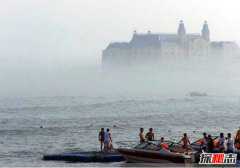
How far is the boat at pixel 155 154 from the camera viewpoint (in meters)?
38.6

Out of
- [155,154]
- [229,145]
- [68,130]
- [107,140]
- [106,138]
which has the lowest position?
[155,154]

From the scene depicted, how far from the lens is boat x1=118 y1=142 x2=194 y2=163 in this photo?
38616 mm

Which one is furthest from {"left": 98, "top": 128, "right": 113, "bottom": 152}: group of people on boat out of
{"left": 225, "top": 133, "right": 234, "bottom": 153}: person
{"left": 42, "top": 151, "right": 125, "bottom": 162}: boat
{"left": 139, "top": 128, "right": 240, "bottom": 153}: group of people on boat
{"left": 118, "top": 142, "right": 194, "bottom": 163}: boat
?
{"left": 225, "top": 133, "right": 234, "bottom": 153}: person

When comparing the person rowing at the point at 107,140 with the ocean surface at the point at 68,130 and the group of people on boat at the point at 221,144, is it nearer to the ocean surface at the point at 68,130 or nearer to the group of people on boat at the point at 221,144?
the ocean surface at the point at 68,130

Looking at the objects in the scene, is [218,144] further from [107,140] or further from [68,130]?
[68,130]

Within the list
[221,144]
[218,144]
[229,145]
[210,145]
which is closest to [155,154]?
[210,145]

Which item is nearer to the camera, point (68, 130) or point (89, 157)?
point (89, 157)

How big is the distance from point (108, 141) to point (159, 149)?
451 cm

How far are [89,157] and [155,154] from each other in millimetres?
4856

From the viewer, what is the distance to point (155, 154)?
39.3 metres

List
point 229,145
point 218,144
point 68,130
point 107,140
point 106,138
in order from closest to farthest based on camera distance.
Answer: point 229,145 < point 218,144 < point 106,138 < point 107,140 < point 68,130

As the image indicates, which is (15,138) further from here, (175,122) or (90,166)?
(175,122)

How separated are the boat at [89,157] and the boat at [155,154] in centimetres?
A: 124

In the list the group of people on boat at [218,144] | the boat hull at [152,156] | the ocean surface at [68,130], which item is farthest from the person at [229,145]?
the ocean surface at [68,130]
